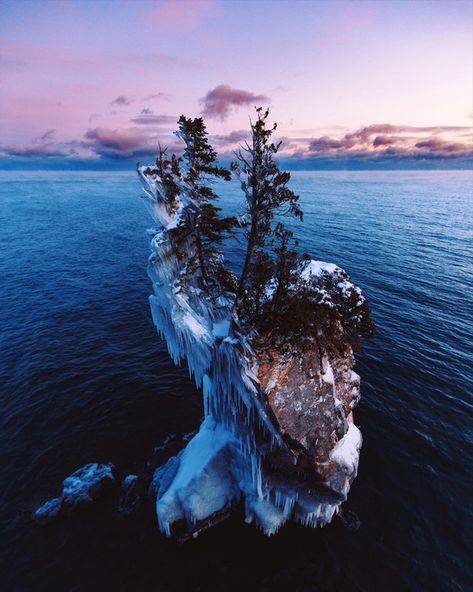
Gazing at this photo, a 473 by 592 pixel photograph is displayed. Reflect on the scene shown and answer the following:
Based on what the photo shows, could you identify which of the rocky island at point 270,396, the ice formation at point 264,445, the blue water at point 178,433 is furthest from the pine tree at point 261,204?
the blue water at point 178,433

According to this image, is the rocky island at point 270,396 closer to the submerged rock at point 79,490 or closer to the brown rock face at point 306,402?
the brown rock face at point 306,402

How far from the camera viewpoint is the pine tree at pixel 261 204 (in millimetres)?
16469

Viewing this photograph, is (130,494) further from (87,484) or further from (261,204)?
(261,204)

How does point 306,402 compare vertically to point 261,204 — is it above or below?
below

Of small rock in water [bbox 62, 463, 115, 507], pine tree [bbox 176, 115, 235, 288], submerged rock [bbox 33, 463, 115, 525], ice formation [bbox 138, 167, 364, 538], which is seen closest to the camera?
ice formation [bbox 138, 167, 364, 538]

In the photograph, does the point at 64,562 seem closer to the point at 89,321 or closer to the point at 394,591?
the point at 394,591

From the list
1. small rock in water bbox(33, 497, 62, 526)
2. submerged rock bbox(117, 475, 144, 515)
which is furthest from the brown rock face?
Result: small rock in water bbox(33, 497, 62, 526)

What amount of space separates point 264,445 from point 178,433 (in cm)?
968

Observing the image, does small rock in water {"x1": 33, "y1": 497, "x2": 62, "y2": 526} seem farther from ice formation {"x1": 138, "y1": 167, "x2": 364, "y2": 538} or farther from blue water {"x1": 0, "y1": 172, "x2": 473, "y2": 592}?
ice formation {"x1": 138, "y1": 167, "x2": 364, "y2": 538}

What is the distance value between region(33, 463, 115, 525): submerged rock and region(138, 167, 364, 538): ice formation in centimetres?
324

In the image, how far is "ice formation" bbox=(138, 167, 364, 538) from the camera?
623 inches

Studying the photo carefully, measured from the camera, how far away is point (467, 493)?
19.0 m

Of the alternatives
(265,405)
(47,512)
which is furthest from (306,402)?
(47,512)

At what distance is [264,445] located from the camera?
15656 mm
